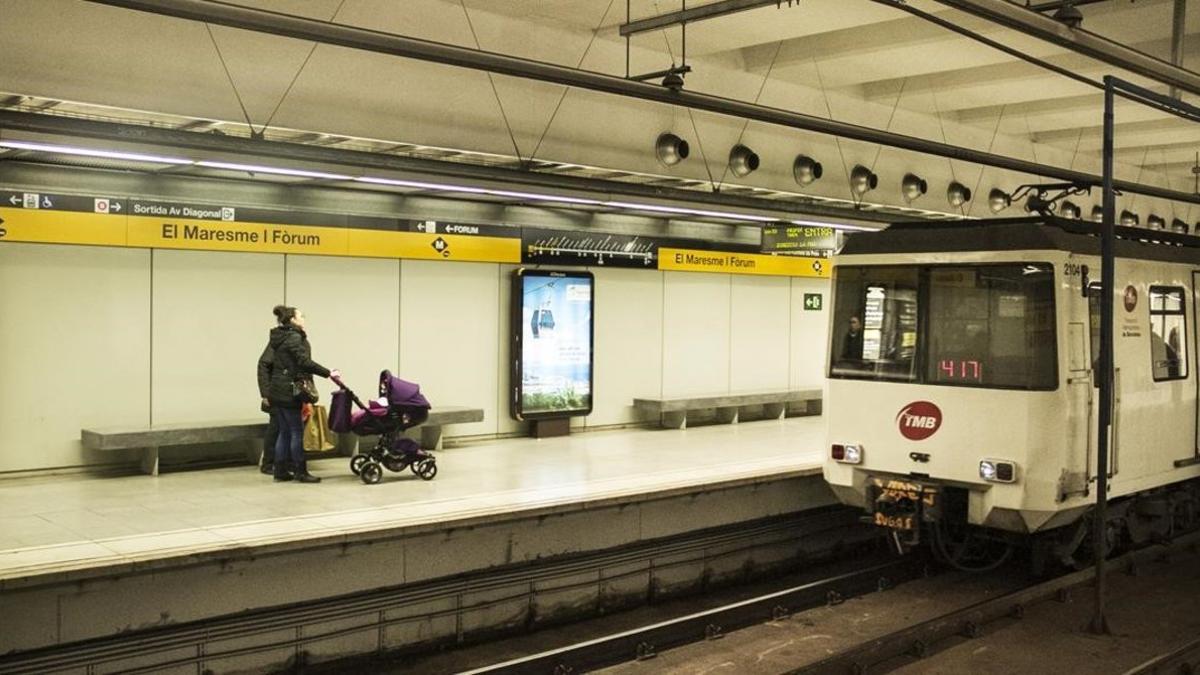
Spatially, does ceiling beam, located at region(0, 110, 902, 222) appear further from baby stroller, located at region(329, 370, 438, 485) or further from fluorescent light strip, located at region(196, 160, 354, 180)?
baby stroller, located at region(329, 370, 438, 485)

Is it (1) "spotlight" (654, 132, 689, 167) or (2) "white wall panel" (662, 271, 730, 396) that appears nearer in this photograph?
(1) "spotlight" (654, 132, 689, 167)

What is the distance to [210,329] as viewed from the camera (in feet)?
35.0

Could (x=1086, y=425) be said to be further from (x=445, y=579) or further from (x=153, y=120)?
(x=153, y=120)

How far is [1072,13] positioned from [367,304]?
7.65 m

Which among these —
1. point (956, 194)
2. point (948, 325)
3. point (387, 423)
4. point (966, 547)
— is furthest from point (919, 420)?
point (956, 194)

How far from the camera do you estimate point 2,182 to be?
9148 millimetres

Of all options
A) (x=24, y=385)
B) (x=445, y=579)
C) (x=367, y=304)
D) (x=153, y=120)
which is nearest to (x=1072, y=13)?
(x=445, y=579)

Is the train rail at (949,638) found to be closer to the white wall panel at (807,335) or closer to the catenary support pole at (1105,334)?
the catenary support pole at (1105,334)

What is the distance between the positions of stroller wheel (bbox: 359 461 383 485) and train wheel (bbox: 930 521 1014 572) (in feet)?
16.1

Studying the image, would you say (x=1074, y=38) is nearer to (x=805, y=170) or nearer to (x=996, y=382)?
(x=996, y=382)

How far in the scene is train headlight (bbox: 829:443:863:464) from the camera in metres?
9.24

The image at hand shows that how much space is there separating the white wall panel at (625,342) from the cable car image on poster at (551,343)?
14.5 inches

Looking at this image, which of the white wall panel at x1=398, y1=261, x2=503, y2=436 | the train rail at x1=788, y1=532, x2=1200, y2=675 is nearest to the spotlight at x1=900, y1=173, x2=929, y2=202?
the white wall panel at x1=398, y1=261, x2=503, y2=436

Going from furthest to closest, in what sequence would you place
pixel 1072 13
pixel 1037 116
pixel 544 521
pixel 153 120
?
1. pixel 1037 116
2. pixel 544 521
3. pixel 153 120
4. pixel 1072 13
